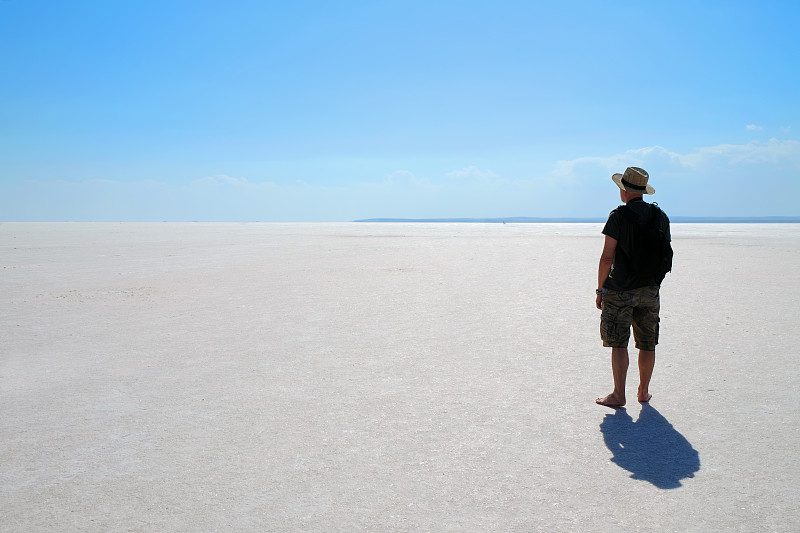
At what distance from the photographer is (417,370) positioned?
19.9ft

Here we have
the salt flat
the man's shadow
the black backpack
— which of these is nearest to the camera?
the salt flat

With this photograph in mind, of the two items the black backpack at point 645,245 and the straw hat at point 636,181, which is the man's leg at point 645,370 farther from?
the straw hat at point 636,181

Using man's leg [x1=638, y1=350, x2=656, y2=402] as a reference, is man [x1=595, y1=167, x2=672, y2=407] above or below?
above

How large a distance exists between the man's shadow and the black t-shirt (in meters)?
1.04

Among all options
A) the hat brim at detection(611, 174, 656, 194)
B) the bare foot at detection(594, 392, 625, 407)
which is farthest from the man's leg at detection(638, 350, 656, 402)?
the hat brim at detection(611, 174, 656, 194)

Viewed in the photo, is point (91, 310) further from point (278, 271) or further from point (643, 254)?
point (643, 254)

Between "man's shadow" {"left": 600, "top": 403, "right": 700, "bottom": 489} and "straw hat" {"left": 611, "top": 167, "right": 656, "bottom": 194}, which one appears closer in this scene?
"man's shadow" {"left": 600, "top": 403, "right": 700, "bottom": 489}

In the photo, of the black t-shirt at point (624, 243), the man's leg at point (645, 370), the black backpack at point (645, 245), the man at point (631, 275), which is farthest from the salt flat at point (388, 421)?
the black backpack at point (645, 245)

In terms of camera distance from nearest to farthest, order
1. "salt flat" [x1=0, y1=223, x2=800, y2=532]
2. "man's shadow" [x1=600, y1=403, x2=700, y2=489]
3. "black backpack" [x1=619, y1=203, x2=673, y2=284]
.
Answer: "salt flat" [x1=0, y1=223, x2=800, y2=532], "man's shadow" [x1=600, y1=403, x2=700, y2=489], "black backpack" [x1=619, y1=203, x2=673, y2=284]

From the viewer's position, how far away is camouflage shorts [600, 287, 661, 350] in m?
4.73

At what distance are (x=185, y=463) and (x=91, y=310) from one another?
7057 mm

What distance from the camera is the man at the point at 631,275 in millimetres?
4664

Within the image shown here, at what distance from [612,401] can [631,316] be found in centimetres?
74

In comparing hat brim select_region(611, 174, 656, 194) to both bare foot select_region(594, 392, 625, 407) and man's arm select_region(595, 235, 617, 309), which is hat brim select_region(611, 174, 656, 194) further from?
bare foot select_region(594, 392, 625, 407)
